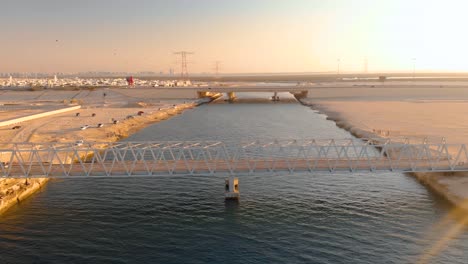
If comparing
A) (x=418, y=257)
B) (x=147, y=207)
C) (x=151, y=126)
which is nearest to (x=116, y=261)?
(x=147, y=207)

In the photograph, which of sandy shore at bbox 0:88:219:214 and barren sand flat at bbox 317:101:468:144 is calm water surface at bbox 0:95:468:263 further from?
barren sand flat at bbox 317:101:468:144

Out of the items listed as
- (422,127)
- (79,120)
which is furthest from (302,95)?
(79,120)

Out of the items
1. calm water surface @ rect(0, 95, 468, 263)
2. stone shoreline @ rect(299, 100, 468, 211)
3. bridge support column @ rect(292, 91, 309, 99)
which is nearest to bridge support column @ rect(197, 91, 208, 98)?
bridge support column @ rect(292, 91, 309, 99)

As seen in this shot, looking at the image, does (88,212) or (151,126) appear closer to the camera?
(88,212)

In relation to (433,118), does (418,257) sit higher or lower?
lower

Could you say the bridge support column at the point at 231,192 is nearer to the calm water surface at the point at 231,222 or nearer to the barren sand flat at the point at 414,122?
the calm water surface at the point at 231,222

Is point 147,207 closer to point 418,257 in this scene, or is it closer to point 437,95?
point 418,257

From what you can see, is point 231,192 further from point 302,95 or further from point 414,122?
point 302,95
